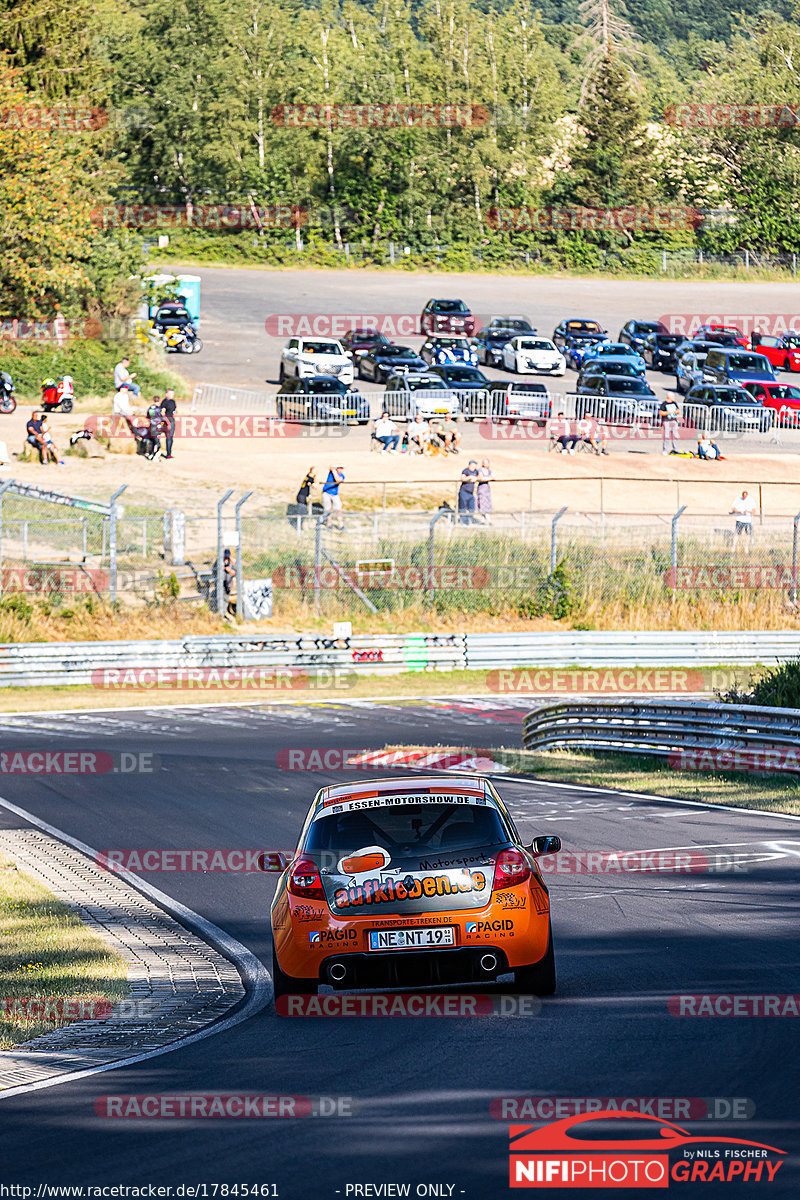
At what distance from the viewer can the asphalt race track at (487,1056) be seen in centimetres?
578

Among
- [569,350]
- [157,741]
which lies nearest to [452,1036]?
[157,741]

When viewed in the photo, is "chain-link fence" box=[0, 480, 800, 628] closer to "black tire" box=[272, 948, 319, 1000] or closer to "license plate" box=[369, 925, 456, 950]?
"black tire" box=[272, 948, 319, 1000]

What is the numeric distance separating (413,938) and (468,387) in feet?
139

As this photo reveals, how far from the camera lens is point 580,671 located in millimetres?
31141

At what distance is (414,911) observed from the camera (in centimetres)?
825

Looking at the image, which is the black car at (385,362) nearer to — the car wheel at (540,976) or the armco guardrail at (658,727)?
the armco guardrail at (658,727)

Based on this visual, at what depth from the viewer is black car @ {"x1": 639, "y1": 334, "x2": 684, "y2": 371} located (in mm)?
61656

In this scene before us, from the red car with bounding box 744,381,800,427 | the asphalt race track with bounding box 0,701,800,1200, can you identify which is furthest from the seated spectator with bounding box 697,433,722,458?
the asphalt race track with bounding box 0,701,800,1200

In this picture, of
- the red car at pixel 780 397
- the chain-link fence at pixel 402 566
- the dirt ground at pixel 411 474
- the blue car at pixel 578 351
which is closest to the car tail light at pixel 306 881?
the chain-link fence at pixel 402 566

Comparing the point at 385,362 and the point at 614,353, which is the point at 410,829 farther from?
the point at 614,353

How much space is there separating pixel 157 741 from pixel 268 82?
74.0m

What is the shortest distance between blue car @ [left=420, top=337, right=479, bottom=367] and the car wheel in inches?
1893

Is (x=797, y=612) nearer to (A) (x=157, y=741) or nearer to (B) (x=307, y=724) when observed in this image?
(B) (x=307, y=724)

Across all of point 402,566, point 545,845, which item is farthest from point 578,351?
point 545,845
